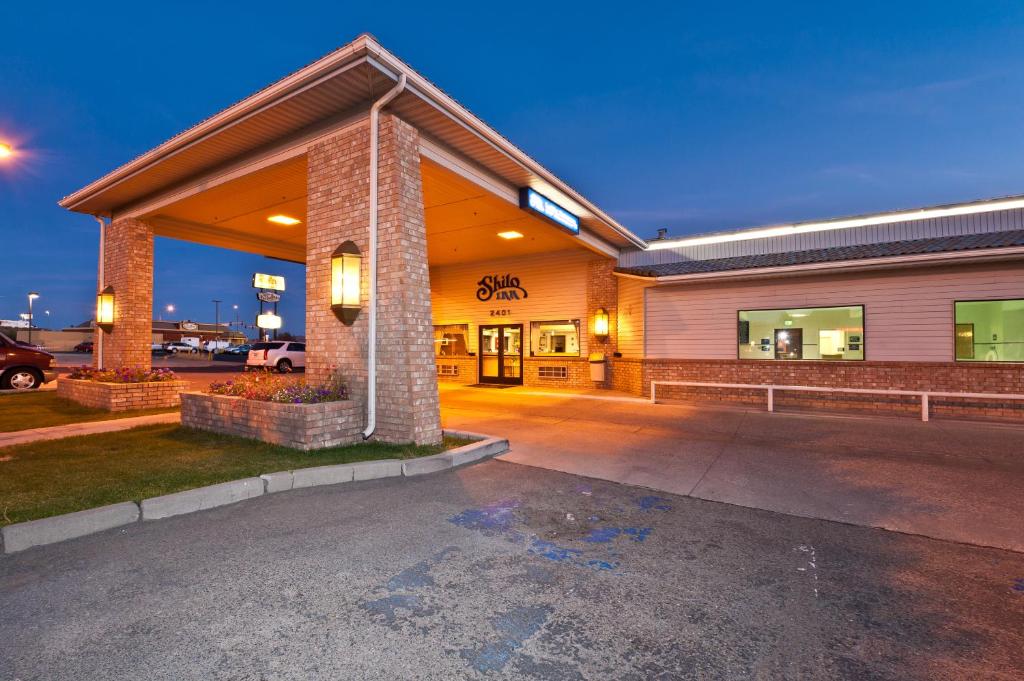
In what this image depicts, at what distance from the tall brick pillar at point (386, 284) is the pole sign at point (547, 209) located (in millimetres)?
4037

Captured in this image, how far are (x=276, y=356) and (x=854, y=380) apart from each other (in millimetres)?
23470

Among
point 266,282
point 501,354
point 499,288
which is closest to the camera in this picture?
point 499,288

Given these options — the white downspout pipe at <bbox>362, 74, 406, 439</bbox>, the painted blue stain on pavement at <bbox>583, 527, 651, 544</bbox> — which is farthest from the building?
the painted blue stain on pavement at <bbox>583, 527, 651, 544</bbox>

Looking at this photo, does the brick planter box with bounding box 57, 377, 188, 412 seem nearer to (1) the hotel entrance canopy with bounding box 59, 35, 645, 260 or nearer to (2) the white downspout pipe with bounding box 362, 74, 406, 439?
(1) the hotel entrance canopy with bounding box 59, 35, 645, 260

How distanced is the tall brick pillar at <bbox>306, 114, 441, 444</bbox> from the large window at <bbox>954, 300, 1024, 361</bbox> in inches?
477

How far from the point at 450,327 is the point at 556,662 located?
687 inches

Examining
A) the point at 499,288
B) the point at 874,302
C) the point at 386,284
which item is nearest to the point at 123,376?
the point at 386,284

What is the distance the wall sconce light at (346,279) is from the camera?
21.8 feet

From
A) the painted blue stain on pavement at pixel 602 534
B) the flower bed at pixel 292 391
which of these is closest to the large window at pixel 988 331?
the painted blue stain on pavement at pixel 602 534

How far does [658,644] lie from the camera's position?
240 centimetres

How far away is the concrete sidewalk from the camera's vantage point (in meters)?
6.77

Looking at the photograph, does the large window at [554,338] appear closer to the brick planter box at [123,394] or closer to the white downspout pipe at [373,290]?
the white downspout pipe at [373,290]

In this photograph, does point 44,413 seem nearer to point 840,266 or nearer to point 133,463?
point 133,463

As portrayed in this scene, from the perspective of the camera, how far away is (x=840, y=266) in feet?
36.3
